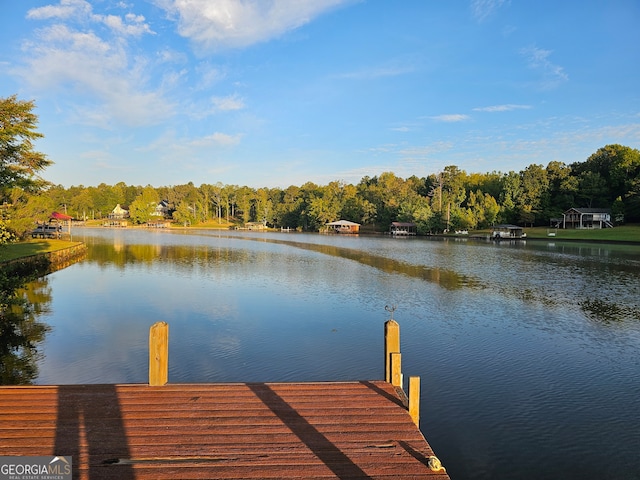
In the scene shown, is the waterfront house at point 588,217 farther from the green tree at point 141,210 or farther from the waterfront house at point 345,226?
the green tree at point 141,210

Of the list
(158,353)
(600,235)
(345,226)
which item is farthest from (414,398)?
(345,226)

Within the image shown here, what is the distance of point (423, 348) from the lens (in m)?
12.8

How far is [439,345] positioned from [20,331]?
13286 mm

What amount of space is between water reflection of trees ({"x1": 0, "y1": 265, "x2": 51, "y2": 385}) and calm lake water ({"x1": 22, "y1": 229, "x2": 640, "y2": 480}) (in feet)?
1.04

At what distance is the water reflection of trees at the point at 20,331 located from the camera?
10469 mm

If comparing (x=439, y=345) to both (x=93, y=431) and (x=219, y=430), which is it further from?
(x=93, y=431)

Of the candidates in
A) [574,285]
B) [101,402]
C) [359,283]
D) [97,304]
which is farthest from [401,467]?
[574,285]

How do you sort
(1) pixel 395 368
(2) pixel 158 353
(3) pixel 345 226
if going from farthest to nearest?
(3) pixel 345 226 → (1) pixel 395 368 → (2) pixel 158 353

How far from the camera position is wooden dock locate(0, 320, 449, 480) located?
199 inches

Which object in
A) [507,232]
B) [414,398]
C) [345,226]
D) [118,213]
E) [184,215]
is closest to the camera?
[414,398]

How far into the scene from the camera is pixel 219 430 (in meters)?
5.90

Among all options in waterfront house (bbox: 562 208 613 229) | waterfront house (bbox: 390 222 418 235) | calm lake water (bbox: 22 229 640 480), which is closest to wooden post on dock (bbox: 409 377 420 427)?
calm lake water (bbox: 22 229 640 480)

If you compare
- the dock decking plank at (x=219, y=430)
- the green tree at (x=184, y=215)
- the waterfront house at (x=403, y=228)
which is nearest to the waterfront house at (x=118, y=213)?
the green tree at (x=184, y=215)

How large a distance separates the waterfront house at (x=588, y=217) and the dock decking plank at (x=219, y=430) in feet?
283
